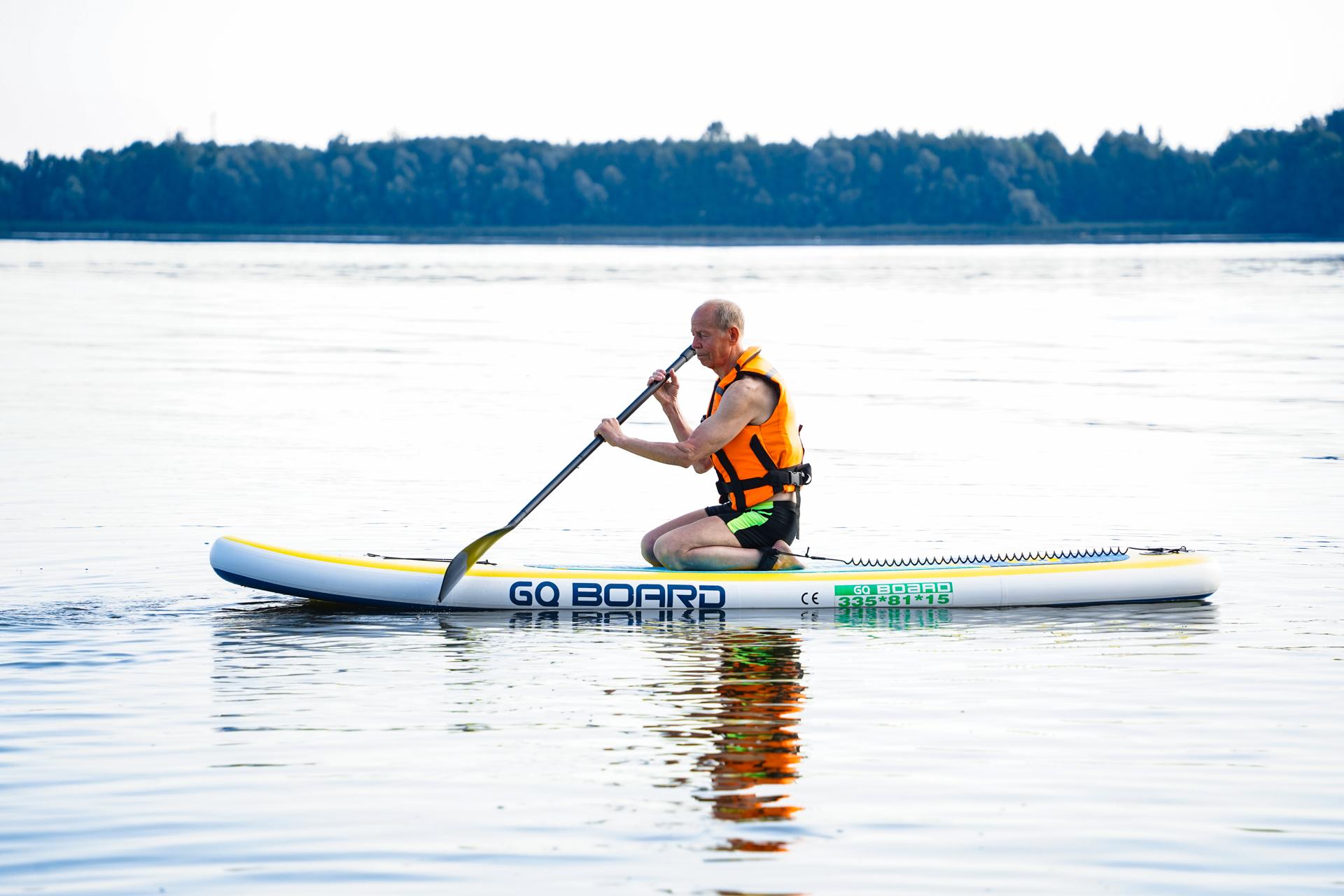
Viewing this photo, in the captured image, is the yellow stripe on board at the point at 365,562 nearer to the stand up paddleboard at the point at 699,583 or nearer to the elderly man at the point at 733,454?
the stand up paddleboard at the point at 699,583

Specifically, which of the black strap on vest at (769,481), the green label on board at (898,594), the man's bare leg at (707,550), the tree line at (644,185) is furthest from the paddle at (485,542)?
the tree line at (644,185)

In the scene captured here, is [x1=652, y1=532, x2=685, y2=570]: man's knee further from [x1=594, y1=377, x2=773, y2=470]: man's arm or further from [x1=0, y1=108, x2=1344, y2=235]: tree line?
[x1=0, y1=108, x2=1344, y2=235]: tree line

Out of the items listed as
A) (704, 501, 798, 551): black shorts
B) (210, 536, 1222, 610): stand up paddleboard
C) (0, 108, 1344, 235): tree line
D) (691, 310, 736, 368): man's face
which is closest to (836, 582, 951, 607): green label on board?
(210, 536, 1222, 610): stand up paddleboard

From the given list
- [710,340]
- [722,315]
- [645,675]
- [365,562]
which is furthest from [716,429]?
[365,562]

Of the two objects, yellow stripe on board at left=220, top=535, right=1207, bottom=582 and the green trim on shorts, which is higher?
the green trim on shorts

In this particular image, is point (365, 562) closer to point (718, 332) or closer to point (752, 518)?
point (752, 518)

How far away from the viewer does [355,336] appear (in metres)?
34.2

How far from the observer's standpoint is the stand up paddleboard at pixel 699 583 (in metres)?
9.54

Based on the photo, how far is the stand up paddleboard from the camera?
954cm

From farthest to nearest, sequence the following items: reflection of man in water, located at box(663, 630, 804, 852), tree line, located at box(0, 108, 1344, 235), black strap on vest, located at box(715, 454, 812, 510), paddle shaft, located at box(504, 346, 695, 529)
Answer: tree line, located at box(0, 108, 1344, 235)
black strap on vest, located at box(715, 454, 812, 510)
paddle shaft, located at box(504, 346, 695, 529)
reflection of man in water, located at box(663, 630, 804, 852)

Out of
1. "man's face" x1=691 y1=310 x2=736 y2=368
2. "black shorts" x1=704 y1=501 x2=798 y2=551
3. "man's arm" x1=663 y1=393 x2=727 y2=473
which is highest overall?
"man's face" x1=691 y1=310 x2=736 y2=368

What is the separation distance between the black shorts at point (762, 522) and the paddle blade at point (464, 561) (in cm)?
113

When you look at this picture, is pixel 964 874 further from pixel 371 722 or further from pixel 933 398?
pixel 933 398

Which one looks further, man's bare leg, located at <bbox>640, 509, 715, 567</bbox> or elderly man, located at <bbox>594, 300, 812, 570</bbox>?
man's bare leg, located at <bbox>640, 509, 715, 567</bbox>
